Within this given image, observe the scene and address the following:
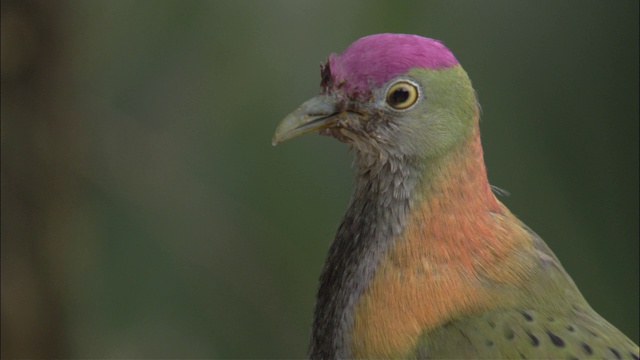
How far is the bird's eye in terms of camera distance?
86.8 inches

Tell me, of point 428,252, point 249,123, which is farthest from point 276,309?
point 428,252

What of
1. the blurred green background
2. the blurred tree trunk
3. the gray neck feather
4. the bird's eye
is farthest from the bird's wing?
the blurred tree trunk

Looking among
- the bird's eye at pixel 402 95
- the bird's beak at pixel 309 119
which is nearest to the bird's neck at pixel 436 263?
the bird's eye at pixel 402 95

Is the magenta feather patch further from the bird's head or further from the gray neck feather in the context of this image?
the gray neck feather

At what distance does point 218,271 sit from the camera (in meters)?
3.62

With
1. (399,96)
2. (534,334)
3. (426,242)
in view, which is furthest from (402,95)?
(534,334)

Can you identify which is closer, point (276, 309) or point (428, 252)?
point (428, 252)

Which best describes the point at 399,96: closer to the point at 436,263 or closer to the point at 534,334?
the point at 436,263

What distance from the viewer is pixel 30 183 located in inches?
124

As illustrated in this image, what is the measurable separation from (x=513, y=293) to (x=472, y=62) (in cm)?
122

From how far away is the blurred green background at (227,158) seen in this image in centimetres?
311

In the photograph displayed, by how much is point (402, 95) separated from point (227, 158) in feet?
4.78

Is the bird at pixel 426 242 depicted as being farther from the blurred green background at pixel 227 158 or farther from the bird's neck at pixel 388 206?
the blurred green background at pixel 227 158

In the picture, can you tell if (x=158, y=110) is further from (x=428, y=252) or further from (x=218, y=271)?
(x=428, y=252)
